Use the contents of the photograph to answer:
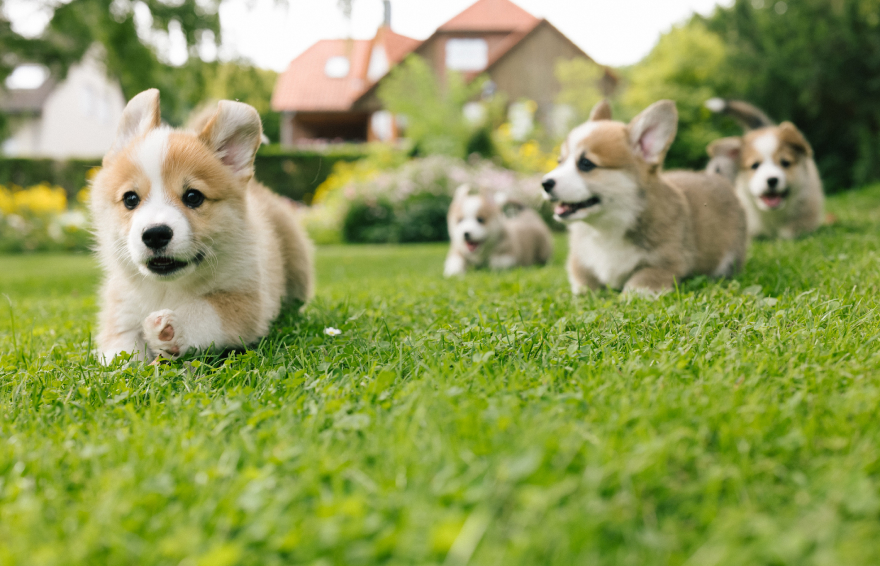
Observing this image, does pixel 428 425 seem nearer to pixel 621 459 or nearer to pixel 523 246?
pixel 621 459

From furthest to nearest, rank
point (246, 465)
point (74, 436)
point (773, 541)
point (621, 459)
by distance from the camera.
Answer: point (74, 436) → point (246, 465) → point (621, 459) → point (773, 541)

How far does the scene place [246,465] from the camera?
1.54m

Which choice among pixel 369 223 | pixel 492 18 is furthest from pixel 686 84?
pixel 492 18

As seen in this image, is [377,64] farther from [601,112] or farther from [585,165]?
[585,165]

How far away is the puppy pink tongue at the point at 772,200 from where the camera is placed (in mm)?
5727

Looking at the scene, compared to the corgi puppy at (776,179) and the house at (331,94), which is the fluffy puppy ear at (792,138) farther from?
the house at (331,94)

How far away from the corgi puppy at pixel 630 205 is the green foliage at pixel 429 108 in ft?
39.6

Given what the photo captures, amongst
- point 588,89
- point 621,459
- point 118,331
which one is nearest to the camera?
point 621,459

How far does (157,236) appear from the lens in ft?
7.86

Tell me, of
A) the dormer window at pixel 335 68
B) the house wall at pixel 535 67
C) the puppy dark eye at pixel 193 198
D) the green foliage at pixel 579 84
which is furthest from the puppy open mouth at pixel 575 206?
the dormer window at pixel 335 68

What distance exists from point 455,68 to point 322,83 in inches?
317

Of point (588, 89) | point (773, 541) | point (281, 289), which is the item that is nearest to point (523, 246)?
point (281, 289)

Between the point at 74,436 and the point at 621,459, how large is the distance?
1.54 meters

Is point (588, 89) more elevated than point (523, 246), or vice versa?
point (588, 89)
